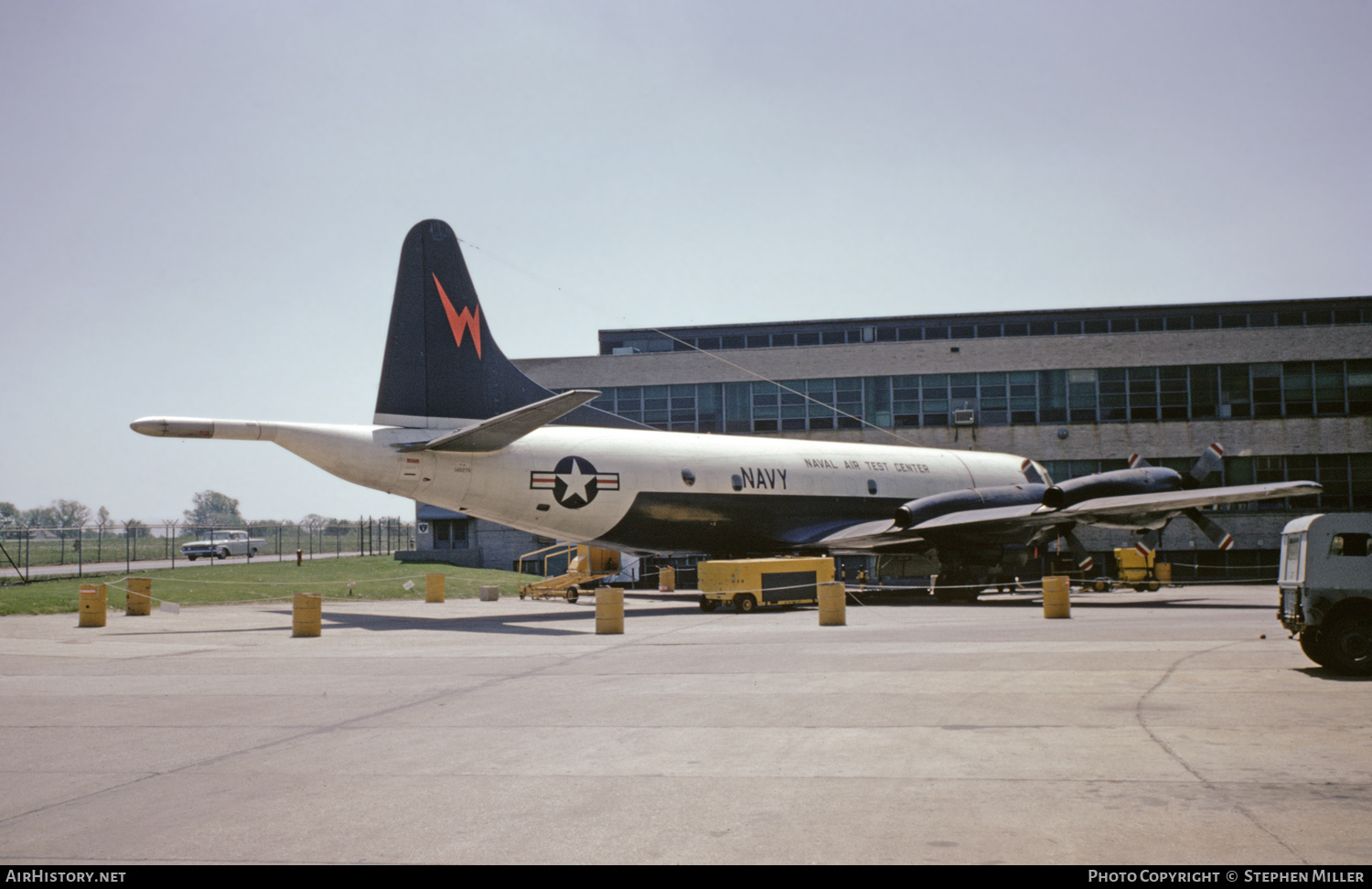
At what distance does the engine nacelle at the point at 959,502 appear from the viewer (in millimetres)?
31031

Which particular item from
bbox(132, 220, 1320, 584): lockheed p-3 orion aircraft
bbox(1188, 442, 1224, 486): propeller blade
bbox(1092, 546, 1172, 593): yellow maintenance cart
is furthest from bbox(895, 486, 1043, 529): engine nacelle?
bbox(1092, 546, 1172, 593): yellow maintenance cart

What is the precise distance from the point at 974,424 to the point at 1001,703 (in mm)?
39970

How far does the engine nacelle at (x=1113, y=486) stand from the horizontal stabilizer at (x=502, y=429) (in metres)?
16.0

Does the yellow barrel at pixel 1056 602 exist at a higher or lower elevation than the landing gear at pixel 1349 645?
lower

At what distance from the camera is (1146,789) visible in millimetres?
6875

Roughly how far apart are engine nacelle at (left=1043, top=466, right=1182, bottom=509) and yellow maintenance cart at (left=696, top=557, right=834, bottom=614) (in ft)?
26.0

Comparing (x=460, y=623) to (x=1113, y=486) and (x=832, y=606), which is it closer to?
(x=832, y=606)

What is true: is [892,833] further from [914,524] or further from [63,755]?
[914,524]

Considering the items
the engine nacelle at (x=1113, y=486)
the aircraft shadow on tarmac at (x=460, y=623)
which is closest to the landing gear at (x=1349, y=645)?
the aircraft shadow on tarmac at (x=460, y=623)

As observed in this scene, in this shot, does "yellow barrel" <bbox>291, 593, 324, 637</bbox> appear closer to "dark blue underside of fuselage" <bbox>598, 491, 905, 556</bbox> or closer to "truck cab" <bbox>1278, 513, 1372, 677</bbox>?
"dark blue underside of fuselage" <bbox>598, 491, 905, 556</bbox>

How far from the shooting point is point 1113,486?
29.7m

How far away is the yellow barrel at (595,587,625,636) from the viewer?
2042 centimetres

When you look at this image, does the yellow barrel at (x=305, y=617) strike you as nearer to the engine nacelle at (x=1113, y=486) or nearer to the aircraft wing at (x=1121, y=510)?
the aircraft wing at (x=1121, y=510)

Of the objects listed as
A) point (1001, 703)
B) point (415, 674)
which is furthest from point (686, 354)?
point (1001, 703)
